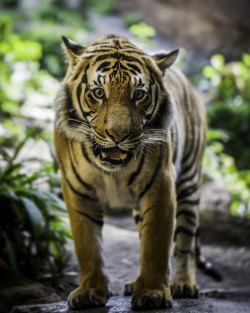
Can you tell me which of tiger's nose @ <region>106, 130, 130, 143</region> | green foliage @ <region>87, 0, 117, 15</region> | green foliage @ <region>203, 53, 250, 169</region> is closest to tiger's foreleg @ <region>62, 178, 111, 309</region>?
tiger's nose @ <region>106, 130, 130, 143</region>

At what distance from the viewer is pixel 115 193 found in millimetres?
2725

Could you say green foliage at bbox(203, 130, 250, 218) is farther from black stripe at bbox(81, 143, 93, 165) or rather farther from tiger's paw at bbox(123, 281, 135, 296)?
black stripe at bbox(81, 143, 93, 165)

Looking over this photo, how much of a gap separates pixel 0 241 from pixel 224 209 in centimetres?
277

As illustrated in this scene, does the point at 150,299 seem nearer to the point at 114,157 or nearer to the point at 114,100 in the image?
the point at 114,157

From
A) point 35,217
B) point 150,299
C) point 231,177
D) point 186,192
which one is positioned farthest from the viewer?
point 231,177

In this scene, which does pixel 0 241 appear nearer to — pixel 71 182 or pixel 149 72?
pixel 71 182

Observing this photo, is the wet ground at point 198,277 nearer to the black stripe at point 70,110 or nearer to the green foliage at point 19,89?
the black stripe at point 70,110

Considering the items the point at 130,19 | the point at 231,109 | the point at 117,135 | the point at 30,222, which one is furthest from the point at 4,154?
the point at 130,19

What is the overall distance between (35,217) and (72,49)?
4.98 feet

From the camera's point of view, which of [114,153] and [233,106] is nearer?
[114,153]

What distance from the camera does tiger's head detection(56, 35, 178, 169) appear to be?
7.67ft

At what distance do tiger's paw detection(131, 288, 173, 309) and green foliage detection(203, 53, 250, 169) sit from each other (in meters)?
6.65

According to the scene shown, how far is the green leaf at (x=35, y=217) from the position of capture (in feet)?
12.0

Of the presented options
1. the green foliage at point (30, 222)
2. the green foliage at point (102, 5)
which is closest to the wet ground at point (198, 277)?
the green foliage at point (30, 222)
